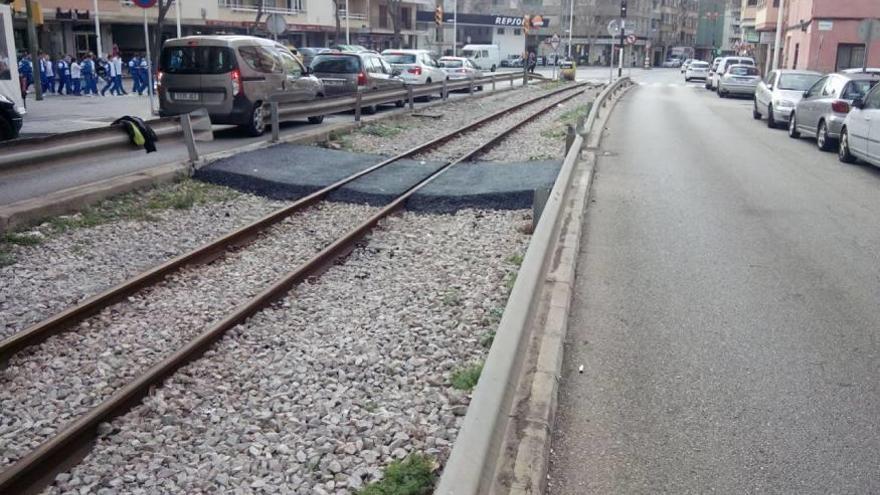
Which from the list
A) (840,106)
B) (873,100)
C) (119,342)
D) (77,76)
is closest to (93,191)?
(119,342)

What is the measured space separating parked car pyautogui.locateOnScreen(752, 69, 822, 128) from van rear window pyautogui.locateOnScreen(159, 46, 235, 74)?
1334 cm

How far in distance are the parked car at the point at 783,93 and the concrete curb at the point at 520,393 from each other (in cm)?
1577

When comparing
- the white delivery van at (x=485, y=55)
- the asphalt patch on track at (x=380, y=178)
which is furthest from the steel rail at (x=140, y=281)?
the white delivery van at (x=485, y=55)

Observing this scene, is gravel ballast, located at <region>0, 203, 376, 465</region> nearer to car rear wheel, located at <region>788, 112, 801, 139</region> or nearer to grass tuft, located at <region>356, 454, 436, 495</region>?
grass tuft, located at <region>356, 454, 436, 495</region>

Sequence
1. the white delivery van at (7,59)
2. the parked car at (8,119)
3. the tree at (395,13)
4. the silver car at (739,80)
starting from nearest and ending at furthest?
the parked car at (8,119)
the white delivery van at (7,59)
the silver car at (739,80)
the tree at (395,13)

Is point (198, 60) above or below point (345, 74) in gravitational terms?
above

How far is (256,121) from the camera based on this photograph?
15531 mm

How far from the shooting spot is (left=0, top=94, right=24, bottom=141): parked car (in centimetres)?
1259

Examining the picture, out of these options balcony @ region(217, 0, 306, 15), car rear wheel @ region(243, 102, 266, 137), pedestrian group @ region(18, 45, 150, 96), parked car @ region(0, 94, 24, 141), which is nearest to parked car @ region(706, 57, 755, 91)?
pedestrian group @ region(18, 45, 150, 96)

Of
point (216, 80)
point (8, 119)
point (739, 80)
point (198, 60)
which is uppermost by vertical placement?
point (198, 60)

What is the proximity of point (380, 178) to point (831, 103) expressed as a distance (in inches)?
366

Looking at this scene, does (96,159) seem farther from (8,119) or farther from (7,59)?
(7,59)

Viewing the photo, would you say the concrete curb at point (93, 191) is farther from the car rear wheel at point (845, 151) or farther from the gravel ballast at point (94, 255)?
the car rear wheel at point (845, 151)

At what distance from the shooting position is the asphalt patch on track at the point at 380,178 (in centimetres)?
1077
